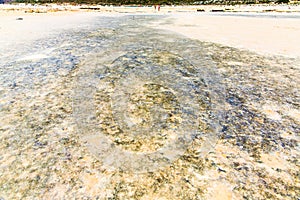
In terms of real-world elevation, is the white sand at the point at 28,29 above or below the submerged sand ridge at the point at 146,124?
above

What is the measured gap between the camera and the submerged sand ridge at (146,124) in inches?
119

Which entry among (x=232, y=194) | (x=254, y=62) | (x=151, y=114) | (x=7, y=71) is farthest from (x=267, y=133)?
(x=7, y=71)

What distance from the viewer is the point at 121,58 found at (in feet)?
27.3

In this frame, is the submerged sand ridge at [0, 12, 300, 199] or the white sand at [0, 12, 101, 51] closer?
the submerged sand ridge at [0, 12, 300, 199]

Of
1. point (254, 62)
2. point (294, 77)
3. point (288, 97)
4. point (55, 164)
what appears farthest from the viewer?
point (254, 62)

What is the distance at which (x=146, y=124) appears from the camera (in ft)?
14.6

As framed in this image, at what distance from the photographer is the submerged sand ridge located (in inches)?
119

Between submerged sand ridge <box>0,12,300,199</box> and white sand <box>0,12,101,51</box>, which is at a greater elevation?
white sand <box>0,12,101,51</box>

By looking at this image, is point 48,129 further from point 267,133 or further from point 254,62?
point 254,62

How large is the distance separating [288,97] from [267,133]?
1.87 m

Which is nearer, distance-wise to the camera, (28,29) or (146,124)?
(146,124)

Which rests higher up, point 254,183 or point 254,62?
point 254,62

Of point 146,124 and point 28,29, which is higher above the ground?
point 28,29

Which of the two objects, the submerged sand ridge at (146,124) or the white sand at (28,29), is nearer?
the submerged sand ridge at (146,124)
